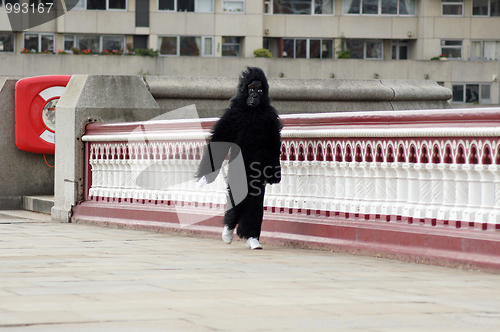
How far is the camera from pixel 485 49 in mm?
50375

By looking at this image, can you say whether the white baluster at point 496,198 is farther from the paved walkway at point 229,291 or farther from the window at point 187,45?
the window at point 187,45

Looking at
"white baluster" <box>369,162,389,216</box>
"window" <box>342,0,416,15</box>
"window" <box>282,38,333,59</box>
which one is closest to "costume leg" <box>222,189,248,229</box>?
"white baluster" <box>369,162,389,216</box>

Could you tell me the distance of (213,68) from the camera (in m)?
42.8

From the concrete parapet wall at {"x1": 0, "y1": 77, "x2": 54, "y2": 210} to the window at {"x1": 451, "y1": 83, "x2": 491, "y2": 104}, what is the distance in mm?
36812

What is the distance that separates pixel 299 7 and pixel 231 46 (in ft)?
15.2

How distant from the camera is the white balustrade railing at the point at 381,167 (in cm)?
666

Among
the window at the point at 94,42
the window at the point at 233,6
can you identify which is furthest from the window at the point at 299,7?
the window at the point at 94,42

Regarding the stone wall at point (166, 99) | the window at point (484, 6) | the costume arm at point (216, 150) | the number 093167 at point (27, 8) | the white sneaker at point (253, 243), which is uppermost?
the window at point (484, 6)

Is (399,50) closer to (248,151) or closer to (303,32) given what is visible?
(303,32)

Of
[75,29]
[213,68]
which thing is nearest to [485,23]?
[213,68]

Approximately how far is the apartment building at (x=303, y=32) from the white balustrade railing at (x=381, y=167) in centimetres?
3648

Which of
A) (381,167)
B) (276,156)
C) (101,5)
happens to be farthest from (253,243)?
(101,5)

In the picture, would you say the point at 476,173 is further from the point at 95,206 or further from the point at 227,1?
the point at 227,1

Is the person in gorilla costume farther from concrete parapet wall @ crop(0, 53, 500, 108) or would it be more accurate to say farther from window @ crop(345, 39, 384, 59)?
window @ crop(345, 39, 384, 59)
